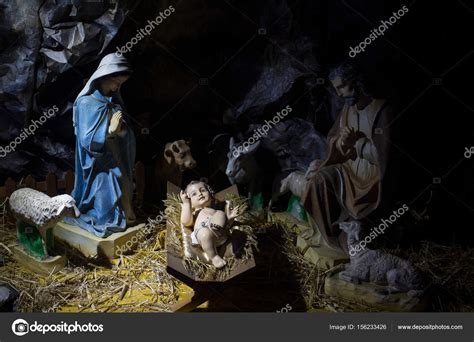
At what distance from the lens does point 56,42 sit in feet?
11.6

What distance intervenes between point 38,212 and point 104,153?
47 centimetres

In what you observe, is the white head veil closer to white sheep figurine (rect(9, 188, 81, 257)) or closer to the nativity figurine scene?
the nativity figurine scene

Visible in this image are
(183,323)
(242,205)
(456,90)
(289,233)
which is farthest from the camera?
(289,233)

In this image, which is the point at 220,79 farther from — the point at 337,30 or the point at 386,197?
the point at 386,197

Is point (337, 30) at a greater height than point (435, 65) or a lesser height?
lesser

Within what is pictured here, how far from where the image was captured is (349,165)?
3373mm

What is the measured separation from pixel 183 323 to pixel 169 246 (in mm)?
371

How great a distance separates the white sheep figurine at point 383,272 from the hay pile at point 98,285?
0.84 meters

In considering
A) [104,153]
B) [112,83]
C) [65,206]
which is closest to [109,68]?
[112,83]

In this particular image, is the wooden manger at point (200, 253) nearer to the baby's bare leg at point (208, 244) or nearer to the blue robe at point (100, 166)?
the baby's bare leg at point (208, 244)

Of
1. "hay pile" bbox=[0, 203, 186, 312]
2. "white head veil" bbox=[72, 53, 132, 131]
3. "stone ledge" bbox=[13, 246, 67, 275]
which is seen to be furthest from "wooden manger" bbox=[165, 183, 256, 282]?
"white head veil" bbox=[72, 53, 132, 131]

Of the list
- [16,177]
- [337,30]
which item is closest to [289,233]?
[337,30]

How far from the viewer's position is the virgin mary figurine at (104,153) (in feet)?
10.7

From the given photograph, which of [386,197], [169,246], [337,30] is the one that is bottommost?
[169,246]
